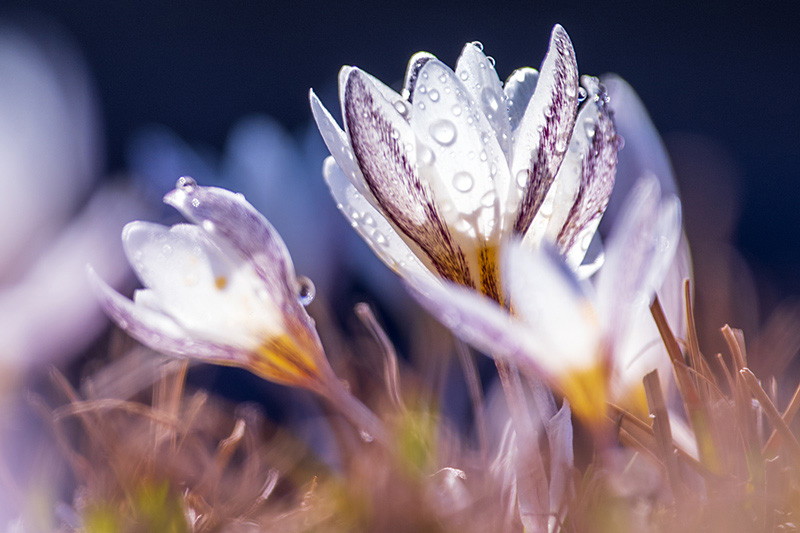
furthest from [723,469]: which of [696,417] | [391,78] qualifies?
[391,78]

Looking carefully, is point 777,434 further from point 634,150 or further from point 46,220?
point 46,220

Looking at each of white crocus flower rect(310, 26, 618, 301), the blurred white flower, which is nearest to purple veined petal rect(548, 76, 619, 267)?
white crocus flower rect(310, 26, 618, 301)

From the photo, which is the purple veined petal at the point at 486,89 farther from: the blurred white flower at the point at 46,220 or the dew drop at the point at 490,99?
the blurred white flower at the point at 46,220

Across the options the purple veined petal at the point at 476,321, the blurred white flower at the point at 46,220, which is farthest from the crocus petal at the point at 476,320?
the blurred white flower at the point at 46,220

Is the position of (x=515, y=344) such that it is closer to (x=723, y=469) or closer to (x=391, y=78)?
(x=723, y=469)

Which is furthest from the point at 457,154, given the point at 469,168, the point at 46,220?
the point at 46,220
